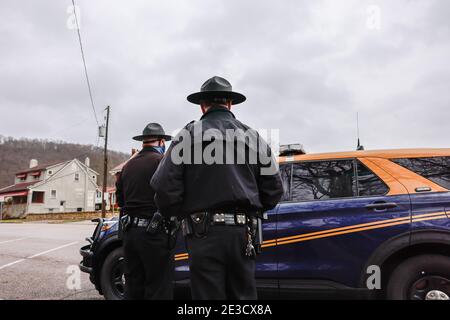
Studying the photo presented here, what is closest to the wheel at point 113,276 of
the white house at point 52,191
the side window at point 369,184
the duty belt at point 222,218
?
the duty belt at point 222,218

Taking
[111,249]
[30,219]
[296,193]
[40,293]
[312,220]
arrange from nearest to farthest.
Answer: [312,220]
[296,193]
[111,249]
[40,293]
[30,219]

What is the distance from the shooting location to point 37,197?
159 feet

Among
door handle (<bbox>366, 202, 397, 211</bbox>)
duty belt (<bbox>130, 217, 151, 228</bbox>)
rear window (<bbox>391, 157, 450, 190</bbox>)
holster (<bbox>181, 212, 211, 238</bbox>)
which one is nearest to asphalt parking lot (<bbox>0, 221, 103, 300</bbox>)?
duty belt (<bbox>130, 217, 151, 228</bbox>)

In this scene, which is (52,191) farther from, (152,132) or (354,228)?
(354,228)

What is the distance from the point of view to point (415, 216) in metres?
3.35

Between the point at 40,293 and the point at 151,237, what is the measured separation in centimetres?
280

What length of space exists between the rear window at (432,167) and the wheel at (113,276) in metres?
3.22

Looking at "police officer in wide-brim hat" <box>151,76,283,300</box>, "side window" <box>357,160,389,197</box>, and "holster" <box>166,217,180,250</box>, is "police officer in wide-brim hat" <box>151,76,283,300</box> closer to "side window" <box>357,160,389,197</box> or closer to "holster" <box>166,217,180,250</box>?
"holster" <box>166,217,180,250</box>

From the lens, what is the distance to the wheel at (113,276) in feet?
14.4

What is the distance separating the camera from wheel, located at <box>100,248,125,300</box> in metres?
4.39

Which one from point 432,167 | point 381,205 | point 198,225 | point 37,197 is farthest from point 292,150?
point 37,197
